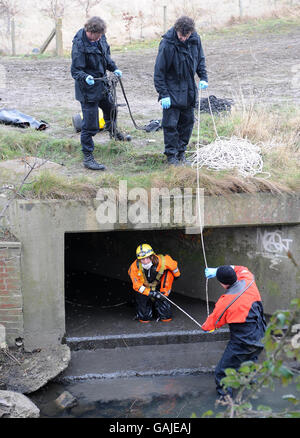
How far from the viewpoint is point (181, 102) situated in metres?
7.79

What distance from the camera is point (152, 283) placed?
8453 mm

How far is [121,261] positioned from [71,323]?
2644mm

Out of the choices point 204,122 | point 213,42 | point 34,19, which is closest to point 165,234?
point 204,122

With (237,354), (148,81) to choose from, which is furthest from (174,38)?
(148,81)

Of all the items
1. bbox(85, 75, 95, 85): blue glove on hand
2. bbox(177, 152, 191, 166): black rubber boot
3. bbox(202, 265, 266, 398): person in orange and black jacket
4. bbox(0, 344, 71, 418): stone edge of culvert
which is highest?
bbox(85, 75, 95, 85): blue glove on hand

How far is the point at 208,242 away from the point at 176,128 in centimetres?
209

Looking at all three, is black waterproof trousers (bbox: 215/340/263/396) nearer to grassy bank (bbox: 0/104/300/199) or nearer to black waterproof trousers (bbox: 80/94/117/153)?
grassy bank (bbox: 0/104/300/199)

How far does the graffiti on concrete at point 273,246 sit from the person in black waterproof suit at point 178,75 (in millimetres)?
1777

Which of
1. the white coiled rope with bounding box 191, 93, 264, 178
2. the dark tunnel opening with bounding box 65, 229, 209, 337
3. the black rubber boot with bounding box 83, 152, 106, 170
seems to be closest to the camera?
the white coiled rope with bounding box 191, 93, 264, 178

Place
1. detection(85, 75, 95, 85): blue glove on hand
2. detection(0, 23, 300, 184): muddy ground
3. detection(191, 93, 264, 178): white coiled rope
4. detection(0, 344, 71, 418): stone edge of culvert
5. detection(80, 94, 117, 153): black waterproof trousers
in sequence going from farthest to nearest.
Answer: detection(0, 23, 300, 184): muddy ground → detection(191, 93, 264, 178): white coiled rope → detection(80, 94, 117, 153): black waterproof trousers → detection(85, 75, 95, 85): blue glove on hand → detection(0, 344, 71, 418): stone edge of culvert

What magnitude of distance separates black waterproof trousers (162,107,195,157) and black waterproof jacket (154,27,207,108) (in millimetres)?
164

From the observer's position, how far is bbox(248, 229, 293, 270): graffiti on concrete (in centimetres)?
823

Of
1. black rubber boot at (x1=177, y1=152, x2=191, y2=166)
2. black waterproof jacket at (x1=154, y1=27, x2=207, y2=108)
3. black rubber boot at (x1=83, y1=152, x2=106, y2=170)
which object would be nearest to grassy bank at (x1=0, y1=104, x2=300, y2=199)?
black rubber boot at (x1=83, y1=152, x2=106, y2=170)

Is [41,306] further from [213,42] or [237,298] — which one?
[213,42]
